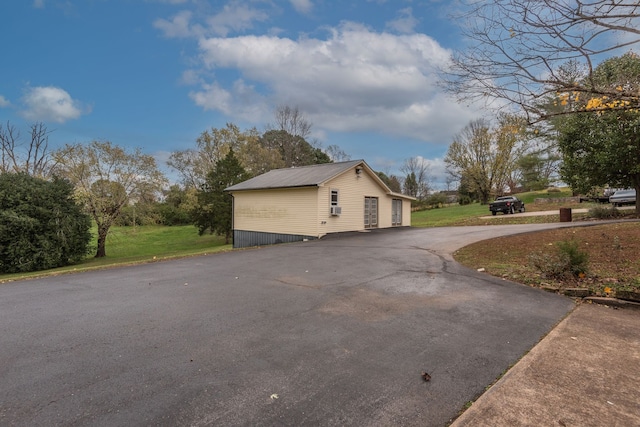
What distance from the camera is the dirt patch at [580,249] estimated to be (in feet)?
17.8

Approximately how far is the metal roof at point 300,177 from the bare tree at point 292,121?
18.6 meters

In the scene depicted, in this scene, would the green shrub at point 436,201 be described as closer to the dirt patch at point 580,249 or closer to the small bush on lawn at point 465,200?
the small bush on lawn at point 465,200

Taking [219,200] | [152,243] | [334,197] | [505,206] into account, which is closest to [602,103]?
[334,197]

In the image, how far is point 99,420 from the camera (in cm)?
216

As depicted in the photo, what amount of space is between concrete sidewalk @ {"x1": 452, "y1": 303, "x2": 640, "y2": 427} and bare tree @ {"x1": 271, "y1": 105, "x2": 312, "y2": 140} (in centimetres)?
3795

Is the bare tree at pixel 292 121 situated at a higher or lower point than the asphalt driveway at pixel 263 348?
higher

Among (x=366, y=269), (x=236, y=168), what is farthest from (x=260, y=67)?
(x=366, y=269)

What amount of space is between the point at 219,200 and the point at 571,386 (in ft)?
77.7

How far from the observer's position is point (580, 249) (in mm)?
7887

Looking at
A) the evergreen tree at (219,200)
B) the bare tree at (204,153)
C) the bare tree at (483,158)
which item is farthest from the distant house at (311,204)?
the bare tree at (483,158)

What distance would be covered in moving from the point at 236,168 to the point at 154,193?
6.41 m

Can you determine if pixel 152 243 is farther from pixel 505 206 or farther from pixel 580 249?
pixel 505 206

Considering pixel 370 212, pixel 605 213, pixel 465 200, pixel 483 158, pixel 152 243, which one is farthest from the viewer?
pixel 465 200

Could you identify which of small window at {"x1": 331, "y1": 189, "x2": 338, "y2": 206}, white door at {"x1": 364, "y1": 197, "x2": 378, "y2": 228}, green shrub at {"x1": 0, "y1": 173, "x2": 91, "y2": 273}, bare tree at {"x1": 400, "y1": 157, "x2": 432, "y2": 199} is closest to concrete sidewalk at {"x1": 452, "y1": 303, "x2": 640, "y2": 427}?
small window at {"x1": 331, "y1": 189, "x2": 338, "y2": 206}
